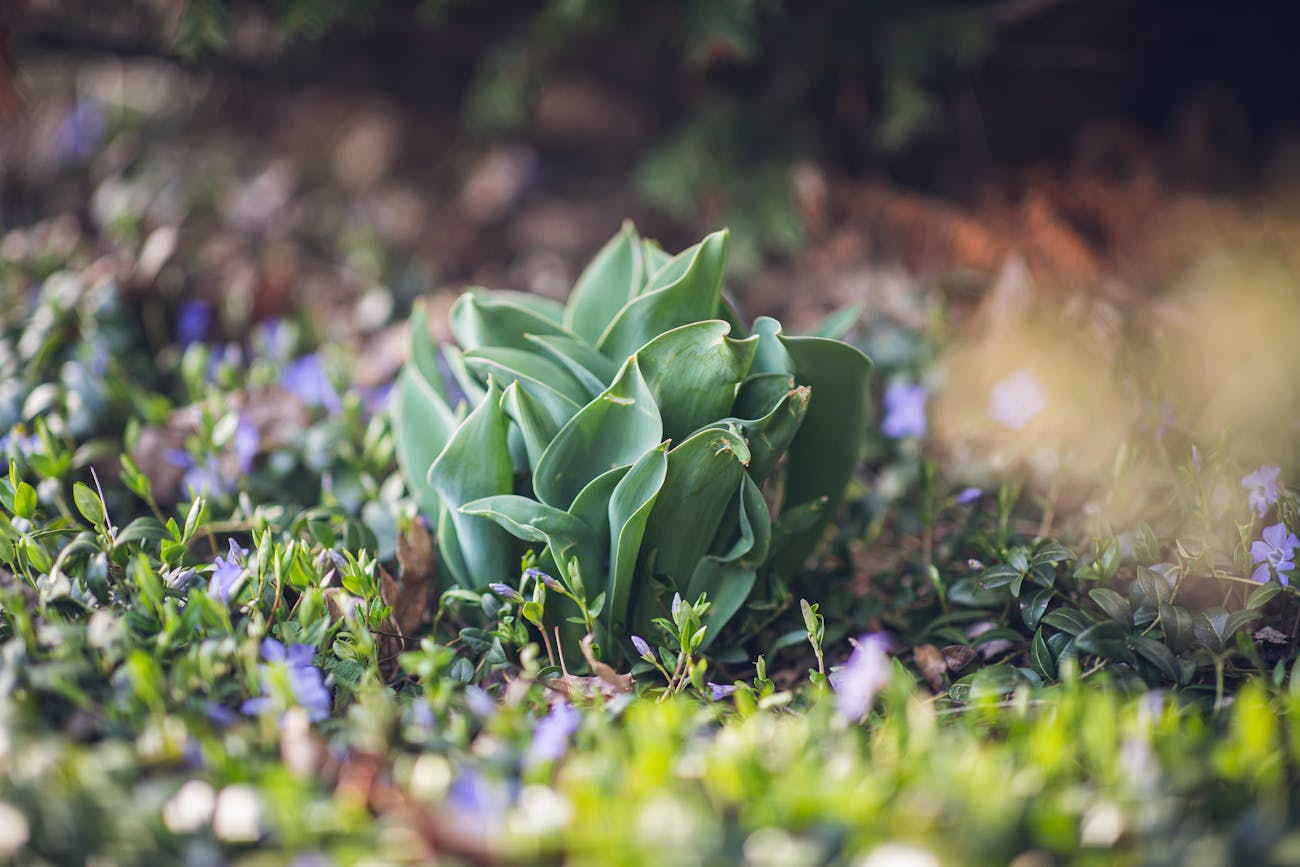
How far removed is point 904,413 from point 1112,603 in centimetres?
57

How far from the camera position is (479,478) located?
3.72 ft

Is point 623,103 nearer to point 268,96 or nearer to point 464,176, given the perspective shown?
point 464,176

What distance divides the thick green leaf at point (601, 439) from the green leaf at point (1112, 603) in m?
0.58

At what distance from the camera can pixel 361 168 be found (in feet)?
9.36

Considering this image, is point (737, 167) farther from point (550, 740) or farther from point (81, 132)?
point (81, 132)

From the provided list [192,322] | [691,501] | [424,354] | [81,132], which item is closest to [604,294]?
[424,354]

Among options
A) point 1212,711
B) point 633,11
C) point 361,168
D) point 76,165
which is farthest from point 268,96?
point 1212,711

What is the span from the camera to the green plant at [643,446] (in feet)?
3.52

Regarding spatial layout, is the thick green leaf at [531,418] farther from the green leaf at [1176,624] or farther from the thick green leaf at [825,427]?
the green leaf at [1176,624]

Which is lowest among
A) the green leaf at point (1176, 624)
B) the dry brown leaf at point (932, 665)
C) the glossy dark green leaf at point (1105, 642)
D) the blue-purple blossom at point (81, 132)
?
the dry brown leaf at point (932, 665)

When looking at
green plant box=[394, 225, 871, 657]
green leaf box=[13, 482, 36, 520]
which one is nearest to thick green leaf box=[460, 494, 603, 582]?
green plant box=[394, 225, 871, 657]

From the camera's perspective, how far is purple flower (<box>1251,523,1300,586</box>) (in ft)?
3.57

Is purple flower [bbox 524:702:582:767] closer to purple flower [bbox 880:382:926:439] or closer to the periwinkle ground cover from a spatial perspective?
the periwinkle ground cover

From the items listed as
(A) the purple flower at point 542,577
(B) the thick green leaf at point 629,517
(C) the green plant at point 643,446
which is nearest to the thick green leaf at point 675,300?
(C) the green plant at point 643,446
